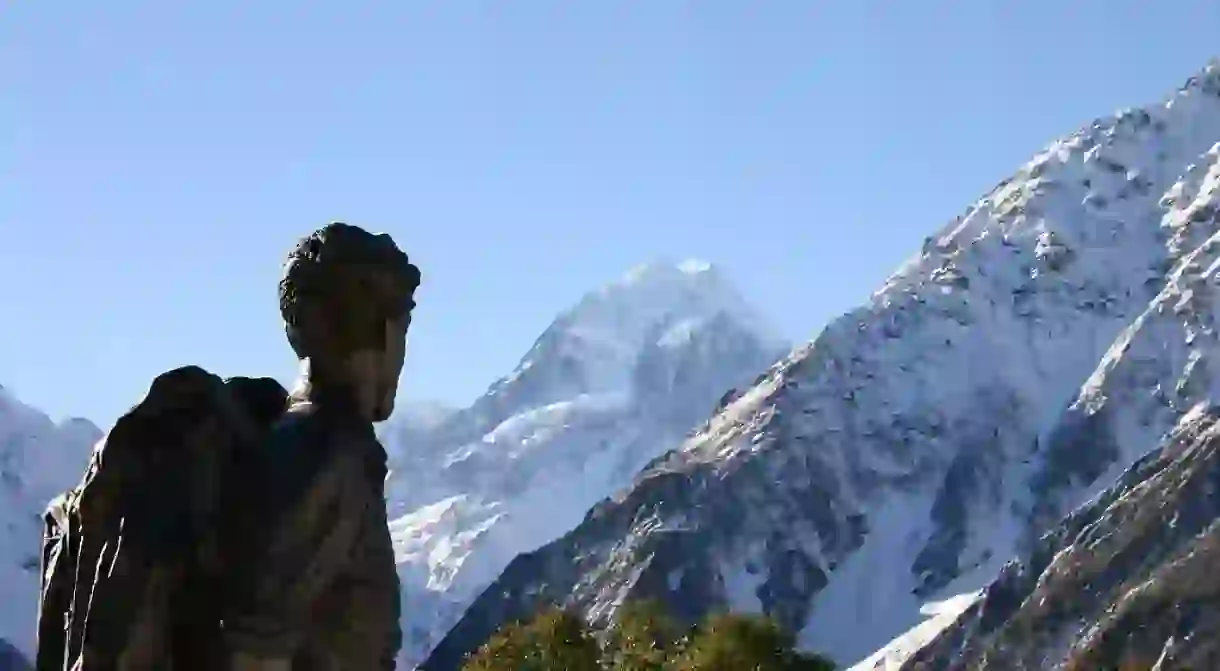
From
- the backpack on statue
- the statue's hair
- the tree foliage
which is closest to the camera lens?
the backpack on statue

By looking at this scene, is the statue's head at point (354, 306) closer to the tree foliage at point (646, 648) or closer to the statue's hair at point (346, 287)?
the statue's hair at point (346, 287)

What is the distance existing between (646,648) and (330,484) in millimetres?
50087

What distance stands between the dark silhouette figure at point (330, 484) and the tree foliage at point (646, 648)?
46.5 m

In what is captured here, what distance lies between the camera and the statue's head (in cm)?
752

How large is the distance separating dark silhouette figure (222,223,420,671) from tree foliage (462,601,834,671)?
46507 millimetres

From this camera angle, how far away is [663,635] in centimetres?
5972

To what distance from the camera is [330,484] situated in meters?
7.18

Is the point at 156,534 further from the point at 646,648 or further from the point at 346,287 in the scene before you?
the point at 646,648

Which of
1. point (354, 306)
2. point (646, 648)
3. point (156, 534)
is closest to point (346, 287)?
point (354, 306)

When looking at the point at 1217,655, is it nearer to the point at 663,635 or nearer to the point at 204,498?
the point at 663,635

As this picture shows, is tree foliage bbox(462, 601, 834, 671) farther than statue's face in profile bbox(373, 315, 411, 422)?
Yes

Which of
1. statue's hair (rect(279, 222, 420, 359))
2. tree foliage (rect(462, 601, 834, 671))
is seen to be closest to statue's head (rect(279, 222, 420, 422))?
statue's hair (rect(279, 222, 420, 359))

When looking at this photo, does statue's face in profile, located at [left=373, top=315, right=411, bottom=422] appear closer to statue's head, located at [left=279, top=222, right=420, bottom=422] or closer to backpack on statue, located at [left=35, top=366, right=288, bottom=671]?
statue's head, located at [left=279, top=222, right=420, bottom=422]

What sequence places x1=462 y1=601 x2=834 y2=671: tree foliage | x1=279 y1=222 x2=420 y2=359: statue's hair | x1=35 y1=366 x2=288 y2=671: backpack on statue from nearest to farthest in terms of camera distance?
x1=35 y1=366 x2=288 y2=671: backpack on statue < x1=279 y1=222 x2=420 y2=359: statue's hair < x1=462 y1=601 x2=834 y2=671: tree foliage
